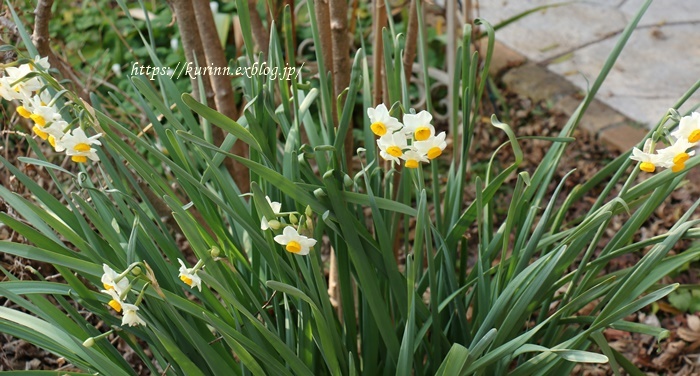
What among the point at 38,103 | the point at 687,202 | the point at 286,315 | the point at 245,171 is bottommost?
the point at 687,202

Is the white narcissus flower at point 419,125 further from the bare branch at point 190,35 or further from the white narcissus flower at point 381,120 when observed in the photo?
the bare branch at point 190,35

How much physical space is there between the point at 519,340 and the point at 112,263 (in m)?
0.65

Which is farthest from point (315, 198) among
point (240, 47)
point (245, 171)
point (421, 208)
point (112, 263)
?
point (240, 47)

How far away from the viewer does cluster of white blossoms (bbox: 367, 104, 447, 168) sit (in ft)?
3.12

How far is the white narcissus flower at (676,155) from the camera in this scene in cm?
98

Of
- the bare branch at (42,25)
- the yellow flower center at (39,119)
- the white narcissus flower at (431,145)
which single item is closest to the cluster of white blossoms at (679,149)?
the white narcissus flower at (431,145)

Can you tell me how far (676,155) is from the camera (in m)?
0.99

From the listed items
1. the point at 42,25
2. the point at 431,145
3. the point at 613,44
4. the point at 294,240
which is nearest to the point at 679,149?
the point at 431,145

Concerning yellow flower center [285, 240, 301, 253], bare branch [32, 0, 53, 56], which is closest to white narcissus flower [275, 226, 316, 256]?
yellow flower center [285, 240, 301, 253]

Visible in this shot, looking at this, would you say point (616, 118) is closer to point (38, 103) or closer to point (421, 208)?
point (421, 208)

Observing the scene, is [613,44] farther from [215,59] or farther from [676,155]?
[676,155]

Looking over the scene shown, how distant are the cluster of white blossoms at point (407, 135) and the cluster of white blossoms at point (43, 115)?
1.22 ft

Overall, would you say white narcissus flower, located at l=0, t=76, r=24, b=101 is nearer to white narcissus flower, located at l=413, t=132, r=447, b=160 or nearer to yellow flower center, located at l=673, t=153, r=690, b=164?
white narcissus flower, located at l=413, t=132, r=447, b=160

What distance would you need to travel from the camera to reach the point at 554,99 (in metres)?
2.96
